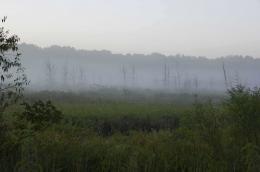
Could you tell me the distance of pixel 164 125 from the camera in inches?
942

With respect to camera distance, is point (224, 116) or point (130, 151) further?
point (224, 116)

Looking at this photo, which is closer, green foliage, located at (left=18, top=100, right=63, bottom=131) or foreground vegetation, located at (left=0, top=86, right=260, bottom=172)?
foreground vegetation, located at (left=0, top=86, right=260, bottom=172)

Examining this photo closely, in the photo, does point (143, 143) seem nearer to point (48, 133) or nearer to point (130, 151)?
point (130, 151)

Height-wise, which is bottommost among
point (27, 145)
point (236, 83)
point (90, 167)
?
point (90, 167)

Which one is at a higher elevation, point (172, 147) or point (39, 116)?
point (39, 116)

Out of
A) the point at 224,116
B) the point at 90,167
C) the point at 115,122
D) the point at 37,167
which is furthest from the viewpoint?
the point at 115,122

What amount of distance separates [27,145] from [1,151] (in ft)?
6.89

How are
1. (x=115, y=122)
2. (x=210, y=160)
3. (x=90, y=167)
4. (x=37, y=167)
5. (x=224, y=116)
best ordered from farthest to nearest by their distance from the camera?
(x=115, y=122) → (x=224, y=116) → (x=90, y=167) → (x=210, y=160) → (x=37, y=167)

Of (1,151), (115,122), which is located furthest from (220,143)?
(115,122)

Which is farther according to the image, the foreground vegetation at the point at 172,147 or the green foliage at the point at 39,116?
the green foliage at the point at 39,116

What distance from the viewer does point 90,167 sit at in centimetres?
937

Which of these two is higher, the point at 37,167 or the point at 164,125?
the point at 37,167

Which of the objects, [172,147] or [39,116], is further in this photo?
[39,116]

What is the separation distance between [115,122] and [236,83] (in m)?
13.3
